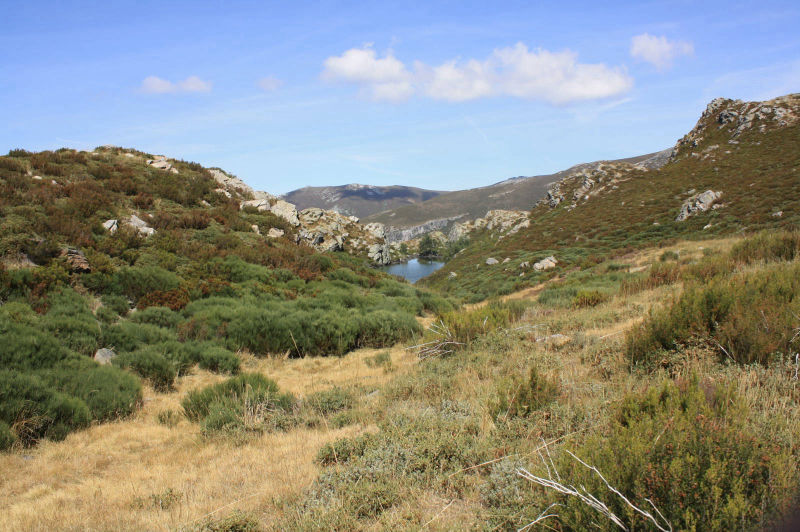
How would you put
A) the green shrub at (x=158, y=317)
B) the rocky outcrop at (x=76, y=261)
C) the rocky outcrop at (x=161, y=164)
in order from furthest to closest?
the rocky outcrop at (x=161, y=164), the rocky outcrop at (x=76, y=261), the green shrub at (x=158, y=317)

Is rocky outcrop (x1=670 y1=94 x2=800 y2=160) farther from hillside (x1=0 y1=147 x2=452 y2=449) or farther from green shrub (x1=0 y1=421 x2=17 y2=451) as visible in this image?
green shrub (x1=0 y1=421 x2=17 y2=451)

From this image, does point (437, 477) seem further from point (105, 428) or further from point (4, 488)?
point (105, 428)

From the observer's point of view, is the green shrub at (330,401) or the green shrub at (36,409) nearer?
the green shrub at (36,409)

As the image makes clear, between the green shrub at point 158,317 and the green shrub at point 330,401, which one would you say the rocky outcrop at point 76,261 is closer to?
the green shrub at point 158,317

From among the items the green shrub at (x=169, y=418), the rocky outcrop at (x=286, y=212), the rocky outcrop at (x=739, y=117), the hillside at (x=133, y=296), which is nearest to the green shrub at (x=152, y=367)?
the hillside at (x=133, y=296)

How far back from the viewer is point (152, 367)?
303 inches

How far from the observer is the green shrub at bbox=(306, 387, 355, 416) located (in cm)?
577

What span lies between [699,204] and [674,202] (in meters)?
4.46

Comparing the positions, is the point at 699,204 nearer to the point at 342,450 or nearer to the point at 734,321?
the point at 734,321

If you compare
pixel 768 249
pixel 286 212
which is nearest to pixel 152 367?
pixel 768 249

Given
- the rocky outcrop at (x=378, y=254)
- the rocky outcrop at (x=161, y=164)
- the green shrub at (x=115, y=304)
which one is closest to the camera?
the green shrub at (x=115, y=304)

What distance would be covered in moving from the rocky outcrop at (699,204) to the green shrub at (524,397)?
31262mm

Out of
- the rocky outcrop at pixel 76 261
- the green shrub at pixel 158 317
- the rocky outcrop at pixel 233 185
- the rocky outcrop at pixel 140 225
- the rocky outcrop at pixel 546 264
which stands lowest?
the rocky outcrop at pixel 546 264

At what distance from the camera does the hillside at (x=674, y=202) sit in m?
24.9
